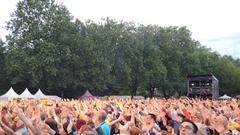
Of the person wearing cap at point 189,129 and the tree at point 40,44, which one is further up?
the tree at point 40,44

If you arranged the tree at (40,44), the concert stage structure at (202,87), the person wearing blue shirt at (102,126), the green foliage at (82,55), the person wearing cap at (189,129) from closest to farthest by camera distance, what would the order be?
1. the person wearing cap at (189,129)
2. the person wearing blue shirt at (102,126)
3. the concert stage structure at (202,87)
4. the tree at (40,44)
5. the green foliage at (82,55)

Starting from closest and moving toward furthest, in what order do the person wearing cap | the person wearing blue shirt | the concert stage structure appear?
the person wearing cap → the person wearing blue shirt → the concert stage structure

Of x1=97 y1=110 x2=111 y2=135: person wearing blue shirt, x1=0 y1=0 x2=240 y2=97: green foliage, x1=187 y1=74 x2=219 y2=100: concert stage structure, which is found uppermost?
x1=0 y1=0 x2=240 y2=97: green foliage

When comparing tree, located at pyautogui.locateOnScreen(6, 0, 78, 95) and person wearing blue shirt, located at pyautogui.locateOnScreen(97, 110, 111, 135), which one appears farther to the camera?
tree, located at pyautogui.locateOnScreen(6, 0, 78, 95)

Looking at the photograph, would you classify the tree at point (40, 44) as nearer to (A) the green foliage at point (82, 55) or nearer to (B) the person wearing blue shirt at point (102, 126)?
(A) the green foliage at point (82, 55)

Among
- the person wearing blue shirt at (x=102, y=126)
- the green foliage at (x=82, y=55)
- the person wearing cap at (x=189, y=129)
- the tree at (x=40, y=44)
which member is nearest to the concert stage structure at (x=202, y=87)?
the green foliage at (x=82, y=55)

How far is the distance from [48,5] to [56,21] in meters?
2.84

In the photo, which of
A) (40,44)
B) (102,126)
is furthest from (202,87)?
(102,126)

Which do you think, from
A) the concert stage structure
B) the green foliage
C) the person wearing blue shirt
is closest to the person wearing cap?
the person wearing blue shirt

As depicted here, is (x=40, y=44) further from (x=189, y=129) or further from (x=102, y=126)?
(x=189, y=129)

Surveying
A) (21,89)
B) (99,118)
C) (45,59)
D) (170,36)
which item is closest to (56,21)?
(45,59)

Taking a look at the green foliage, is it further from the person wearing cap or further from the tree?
the person wearing cap

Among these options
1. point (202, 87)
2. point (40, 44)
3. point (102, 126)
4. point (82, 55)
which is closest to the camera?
point (102, 126)

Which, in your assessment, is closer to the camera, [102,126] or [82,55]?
[102,126]
